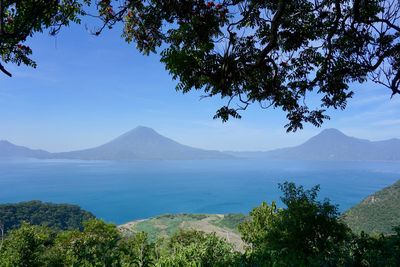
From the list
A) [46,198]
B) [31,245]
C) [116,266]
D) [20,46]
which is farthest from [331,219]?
[46,198]

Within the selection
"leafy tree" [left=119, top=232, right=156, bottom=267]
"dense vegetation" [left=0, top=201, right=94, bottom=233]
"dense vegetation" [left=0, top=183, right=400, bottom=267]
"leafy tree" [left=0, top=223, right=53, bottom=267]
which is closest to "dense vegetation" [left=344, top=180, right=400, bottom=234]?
"dense vegetation" [left=0, top=183, right=400, bottom=267]

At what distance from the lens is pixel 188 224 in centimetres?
8400

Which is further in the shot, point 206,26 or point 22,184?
point 22,184

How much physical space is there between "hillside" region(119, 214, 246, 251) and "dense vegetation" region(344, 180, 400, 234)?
27.9 meters

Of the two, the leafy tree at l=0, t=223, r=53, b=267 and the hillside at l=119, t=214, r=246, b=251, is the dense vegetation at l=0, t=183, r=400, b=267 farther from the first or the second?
the hillside at l=119, t=214, r=246, b=251

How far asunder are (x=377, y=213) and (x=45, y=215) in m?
81.5

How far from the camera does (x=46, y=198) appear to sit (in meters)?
130

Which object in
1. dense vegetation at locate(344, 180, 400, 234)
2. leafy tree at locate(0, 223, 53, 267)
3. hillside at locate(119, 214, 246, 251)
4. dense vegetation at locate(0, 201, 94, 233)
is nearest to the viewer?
leafy tree at locate(0, 223, 53, 267)

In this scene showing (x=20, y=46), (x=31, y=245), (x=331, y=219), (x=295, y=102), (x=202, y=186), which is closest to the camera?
(x=20, y=46)

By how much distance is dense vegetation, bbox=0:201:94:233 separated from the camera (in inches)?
2891

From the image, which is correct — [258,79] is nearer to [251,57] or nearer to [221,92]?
[251,57]

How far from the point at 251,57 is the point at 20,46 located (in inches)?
141

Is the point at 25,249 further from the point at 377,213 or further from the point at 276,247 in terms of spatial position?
the point at 377,213

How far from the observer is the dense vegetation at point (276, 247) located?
5.60 m
